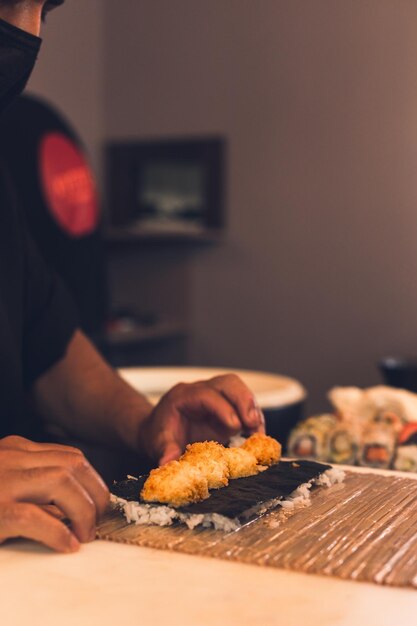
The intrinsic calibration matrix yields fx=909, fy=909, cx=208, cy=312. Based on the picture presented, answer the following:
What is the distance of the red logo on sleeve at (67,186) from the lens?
394 centimetres

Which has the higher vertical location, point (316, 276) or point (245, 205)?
point (245, 205)

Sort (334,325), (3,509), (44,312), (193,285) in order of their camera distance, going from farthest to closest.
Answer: (193,285), (334,325), (44,312), (3,509)

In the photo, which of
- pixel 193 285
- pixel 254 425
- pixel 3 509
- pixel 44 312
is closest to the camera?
pixel 3 509

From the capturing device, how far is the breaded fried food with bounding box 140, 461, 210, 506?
991 millimetres

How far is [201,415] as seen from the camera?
1.38 meters

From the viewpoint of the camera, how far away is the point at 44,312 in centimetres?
180

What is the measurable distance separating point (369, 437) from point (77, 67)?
4042 millimetres

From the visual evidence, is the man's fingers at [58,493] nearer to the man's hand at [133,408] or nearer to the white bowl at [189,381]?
the man's hand at [133,408]

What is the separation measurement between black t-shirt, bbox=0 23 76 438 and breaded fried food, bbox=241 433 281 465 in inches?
22.9

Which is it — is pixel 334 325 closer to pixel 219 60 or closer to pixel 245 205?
pixel 245 205

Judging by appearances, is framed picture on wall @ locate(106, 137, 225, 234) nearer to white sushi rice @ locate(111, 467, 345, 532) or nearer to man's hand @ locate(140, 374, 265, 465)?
man's hand @ locate(140, 374, 265, 465)

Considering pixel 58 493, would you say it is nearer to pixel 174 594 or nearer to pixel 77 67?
pixel 174 594

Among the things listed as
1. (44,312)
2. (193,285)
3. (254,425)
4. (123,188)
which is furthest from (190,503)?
(123,188)

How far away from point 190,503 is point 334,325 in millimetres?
3759
